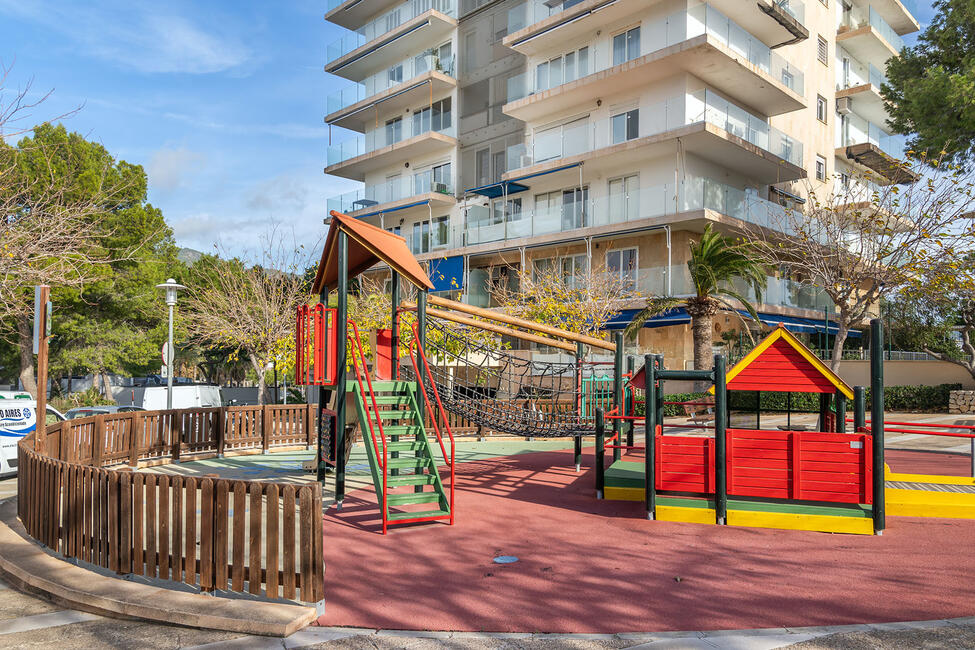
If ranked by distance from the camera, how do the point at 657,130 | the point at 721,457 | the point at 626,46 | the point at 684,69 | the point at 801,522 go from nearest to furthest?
1. the point at 801,522
2. the point at 721,457
3. the point at 684,69
4. the point at 657,130
5. the point at 626,46

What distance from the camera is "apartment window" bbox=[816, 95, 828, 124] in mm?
37438

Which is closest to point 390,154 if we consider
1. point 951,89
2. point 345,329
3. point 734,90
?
point 734,90

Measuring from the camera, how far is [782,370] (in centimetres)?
883

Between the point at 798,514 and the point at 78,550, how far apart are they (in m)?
7.79

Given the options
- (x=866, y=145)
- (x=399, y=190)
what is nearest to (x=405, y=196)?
(x=399, y=190)

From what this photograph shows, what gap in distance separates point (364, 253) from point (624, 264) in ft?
73.4

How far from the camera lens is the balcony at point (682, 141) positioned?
2852 cm

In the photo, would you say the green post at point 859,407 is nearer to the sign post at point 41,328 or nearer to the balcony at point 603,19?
the sign post at point 41,328

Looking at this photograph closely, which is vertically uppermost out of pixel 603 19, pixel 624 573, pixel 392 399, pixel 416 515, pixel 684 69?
pixel 603 19

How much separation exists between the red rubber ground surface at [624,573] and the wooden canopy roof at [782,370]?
1.78 meters

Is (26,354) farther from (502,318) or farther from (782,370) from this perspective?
(782,370)

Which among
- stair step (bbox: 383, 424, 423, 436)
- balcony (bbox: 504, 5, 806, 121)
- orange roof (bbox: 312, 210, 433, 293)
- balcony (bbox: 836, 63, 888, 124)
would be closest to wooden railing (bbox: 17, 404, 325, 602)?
stair step (bbox: 383, 424, 423, 436)

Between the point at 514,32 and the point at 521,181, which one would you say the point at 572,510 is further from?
the point at 514,32

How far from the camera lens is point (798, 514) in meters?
8.41
